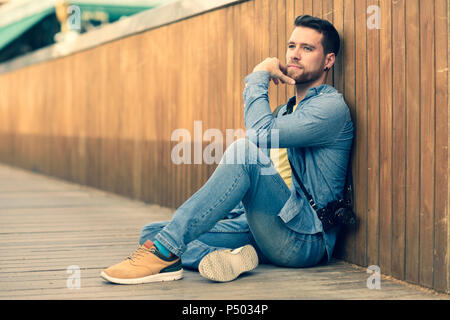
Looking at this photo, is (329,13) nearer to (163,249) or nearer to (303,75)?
(303,75)

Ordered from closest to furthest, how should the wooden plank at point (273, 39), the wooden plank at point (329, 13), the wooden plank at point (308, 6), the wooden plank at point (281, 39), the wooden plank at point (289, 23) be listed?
the wooden plank at point (329, 13) < the wooden plank at point (308, 6) < the wooden plank at point (289, 23) < the wooden plank at point (281, 39) < the wooden plank at point (273, 39)

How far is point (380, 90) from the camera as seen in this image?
10.5 feet

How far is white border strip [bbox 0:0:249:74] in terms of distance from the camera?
537 cm

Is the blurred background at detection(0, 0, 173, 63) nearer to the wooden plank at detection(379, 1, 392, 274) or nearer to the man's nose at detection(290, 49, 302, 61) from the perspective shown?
the man's nose at detection(290, 49, 302, 61)

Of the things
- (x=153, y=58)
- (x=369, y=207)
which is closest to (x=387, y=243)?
(x=369, y=207)

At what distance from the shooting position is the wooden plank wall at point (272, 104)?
2850mm

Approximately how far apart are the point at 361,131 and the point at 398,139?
31 centimetres

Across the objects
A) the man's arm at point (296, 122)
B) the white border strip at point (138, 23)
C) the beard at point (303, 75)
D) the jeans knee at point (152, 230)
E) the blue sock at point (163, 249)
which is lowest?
the blue sock at point (163, 249)

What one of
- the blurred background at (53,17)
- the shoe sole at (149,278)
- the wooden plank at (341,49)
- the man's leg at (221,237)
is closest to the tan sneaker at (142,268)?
the shoe sole at (149,278)

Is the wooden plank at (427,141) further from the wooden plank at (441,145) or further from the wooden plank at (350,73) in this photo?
the wooden plank at (350,73)

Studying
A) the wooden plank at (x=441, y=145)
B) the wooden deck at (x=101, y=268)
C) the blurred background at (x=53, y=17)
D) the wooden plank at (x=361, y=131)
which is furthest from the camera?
the blurred background at (x=53, y=17)
